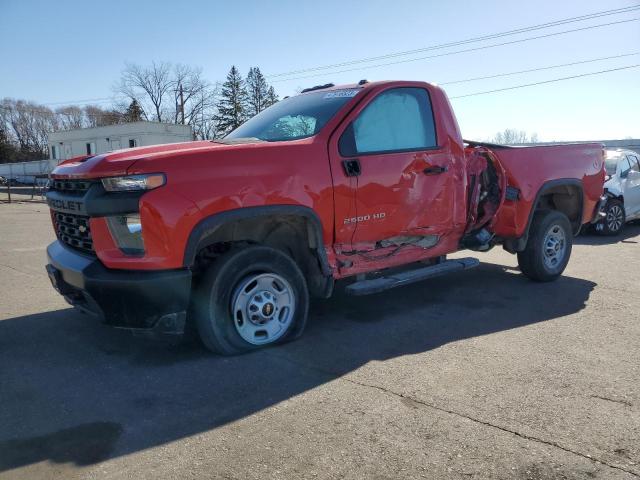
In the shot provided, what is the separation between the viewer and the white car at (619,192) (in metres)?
11.0

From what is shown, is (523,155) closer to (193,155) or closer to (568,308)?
(568,308)

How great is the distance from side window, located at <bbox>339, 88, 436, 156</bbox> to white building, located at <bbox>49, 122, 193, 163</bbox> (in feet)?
137

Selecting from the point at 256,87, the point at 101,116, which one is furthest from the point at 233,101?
the point at 101,116

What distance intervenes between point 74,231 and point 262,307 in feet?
5.09

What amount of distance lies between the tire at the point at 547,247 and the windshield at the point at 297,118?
9.89 ft

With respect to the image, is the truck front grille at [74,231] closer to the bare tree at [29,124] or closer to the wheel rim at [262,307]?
the wheel rim at [262,307]

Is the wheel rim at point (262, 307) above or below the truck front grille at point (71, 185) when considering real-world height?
below

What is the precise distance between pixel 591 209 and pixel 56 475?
22.1 feet

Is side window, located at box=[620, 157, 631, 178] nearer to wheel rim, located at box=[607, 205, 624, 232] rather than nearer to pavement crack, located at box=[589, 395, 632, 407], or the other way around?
wheel rim, located at box=[607, 205, 624, 232]

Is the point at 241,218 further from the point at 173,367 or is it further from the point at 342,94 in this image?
the point at 342,94

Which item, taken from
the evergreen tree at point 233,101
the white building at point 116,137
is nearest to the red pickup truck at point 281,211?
the white building at point 116,137

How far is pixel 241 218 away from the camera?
3875 mm

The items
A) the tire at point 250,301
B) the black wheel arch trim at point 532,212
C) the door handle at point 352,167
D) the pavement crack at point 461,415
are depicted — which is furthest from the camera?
the black wheel arch trim at point 532,212

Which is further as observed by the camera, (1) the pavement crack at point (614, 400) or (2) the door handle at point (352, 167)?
(2) the door handle at point (352, 167)
